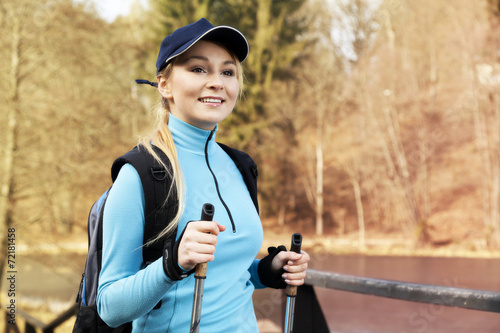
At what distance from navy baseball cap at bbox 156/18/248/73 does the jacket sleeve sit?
0.38 m

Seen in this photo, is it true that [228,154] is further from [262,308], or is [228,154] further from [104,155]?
[104,155]

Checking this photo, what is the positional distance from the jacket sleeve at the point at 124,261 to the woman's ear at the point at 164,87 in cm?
35

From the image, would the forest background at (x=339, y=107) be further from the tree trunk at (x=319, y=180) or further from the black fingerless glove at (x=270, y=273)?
the black fingerless glove at (x=270, y=273)

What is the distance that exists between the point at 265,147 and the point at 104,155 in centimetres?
1197

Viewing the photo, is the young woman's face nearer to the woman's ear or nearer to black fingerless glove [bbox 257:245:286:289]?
the woman's ear

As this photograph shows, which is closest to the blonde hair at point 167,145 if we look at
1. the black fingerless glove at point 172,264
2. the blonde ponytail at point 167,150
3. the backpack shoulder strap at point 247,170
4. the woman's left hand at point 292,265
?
the blonde ponytail at point 167,150

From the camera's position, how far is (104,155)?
44.0ft

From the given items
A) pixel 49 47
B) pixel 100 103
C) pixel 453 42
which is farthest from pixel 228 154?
pixel 453 42

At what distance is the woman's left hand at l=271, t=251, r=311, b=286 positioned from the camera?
1.63m

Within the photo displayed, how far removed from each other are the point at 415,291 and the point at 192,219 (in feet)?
3.90

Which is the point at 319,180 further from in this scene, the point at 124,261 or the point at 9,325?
the point at 124,261

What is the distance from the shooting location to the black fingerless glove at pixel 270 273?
1697 millimetres

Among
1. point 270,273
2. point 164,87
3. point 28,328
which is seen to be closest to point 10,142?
point 28,328

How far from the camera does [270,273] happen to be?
1694 mm
